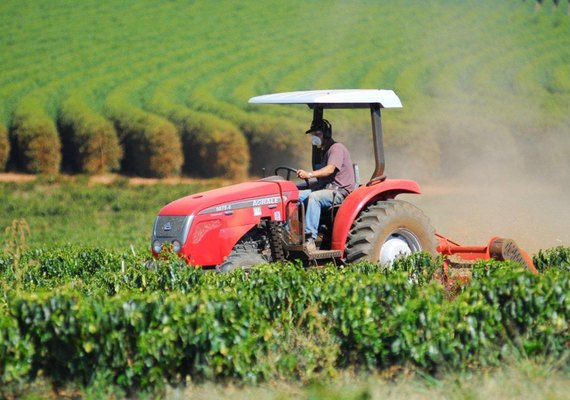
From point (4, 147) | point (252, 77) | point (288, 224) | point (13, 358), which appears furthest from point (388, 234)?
point (252, 77)

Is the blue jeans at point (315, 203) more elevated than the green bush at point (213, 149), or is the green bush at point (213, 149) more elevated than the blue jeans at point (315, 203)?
the green bush at point (213, 149)

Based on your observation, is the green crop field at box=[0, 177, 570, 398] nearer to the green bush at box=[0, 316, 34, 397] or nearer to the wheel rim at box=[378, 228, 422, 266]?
the green bush at box=[0, 316, 34, 397]

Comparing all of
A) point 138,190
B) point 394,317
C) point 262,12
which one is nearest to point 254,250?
point 394,317

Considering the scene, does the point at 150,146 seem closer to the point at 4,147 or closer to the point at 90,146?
the point at 90,146

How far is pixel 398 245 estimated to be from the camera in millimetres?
11914

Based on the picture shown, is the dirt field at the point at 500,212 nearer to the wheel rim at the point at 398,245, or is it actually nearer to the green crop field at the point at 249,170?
the green crop field at the point at 249,170

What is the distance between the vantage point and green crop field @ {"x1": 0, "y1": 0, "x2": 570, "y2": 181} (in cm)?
2964

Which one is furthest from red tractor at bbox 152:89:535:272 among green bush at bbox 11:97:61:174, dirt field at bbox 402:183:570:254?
green bush at bbox 11:97:61:174

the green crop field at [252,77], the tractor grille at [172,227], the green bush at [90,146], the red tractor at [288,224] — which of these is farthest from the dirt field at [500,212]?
the green bush at [90,146]

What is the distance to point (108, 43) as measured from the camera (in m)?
35.6

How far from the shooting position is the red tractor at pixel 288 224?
1105 centimetres

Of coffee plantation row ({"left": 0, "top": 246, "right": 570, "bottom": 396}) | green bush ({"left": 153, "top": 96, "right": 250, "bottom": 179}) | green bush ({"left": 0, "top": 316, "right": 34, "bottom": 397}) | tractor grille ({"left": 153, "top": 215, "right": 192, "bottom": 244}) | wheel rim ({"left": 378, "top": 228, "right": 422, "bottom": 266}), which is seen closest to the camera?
green bush ({"left": 0, "top": 316, "right": 34, "bottom": 397})

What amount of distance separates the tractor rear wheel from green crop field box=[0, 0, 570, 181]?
15827 mm

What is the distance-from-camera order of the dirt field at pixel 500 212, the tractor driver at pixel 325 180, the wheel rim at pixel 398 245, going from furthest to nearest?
1. the dirt field at pixel 500 212
2. the wheel rim at pixel 398 245
3. the tractor driver at pixel 325 180
